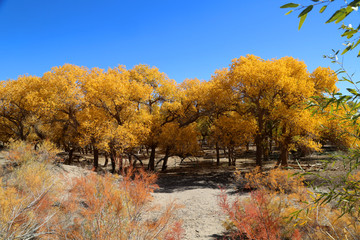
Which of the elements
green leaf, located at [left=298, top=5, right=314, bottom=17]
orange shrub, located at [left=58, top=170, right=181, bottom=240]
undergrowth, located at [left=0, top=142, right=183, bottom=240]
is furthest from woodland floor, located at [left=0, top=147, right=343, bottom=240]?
green leaf, located at [left=298, top=5, right=314, bottom=17]

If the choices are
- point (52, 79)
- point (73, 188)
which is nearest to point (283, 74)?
point (73, 188)

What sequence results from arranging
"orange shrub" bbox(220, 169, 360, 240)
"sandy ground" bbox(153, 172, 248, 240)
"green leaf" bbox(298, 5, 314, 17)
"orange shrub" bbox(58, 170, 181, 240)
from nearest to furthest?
"green leaf" bbox(298, 5, 314, 17)
"orange shrub" bbox(58, 170, 181, 240)
"orange shrub" bbox(220, 169, 360, 240)
"sandy ground" bbox(153, 172, 248, 240)

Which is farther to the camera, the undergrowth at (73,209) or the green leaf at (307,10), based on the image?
the undergrowth at (73,209)

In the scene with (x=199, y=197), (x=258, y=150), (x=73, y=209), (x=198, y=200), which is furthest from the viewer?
(x=258, y=150)

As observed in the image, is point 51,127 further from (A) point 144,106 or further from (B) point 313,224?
(B) point 313,224

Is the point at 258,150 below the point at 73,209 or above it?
above

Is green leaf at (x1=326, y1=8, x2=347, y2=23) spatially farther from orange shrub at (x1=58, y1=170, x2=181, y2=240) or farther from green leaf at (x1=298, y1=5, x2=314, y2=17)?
orange shrub at (x1=58, y1=170, x2=181, y2=240)

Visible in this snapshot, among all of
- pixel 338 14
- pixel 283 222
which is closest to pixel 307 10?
pixel 338 14

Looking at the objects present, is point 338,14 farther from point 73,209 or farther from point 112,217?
point 73,209

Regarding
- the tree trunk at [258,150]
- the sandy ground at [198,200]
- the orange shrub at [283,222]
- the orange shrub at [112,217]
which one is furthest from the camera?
the tree trunk at [258,150]

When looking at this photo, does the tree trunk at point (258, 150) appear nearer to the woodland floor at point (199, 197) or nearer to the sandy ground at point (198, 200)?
the woodland floor at point (199, 197)

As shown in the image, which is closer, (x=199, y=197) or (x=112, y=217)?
(x=112, y=217)

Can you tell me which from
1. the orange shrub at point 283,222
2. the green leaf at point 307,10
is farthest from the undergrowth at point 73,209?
the green leaf at point 307,10

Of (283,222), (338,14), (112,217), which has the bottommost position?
(283,222)
